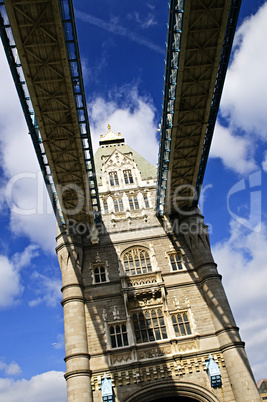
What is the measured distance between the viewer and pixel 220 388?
2514 cm

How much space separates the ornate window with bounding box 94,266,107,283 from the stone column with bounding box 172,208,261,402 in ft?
24.6

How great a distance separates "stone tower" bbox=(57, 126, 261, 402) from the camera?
25.2 metres

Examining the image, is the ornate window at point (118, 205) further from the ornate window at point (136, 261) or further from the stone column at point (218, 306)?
the stone column at point (218, 306)

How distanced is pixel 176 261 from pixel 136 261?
347cm

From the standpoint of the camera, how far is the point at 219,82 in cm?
2416

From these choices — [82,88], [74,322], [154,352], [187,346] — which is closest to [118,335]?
[154,352]

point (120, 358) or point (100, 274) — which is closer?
point (120, 358)

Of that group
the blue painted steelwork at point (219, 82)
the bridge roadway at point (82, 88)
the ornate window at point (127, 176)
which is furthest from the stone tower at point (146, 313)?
the blue painted steelwork at point (219, 82)

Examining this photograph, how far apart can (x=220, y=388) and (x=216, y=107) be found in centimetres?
1972

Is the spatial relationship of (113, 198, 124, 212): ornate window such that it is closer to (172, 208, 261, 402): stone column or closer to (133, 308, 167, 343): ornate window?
(172, 208, 261, 402): stone column

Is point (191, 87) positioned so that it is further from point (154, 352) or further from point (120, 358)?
point (120, 358)

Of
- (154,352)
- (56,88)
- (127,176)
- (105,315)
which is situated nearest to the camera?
(56,88)

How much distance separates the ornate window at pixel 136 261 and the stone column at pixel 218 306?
12.5 feet

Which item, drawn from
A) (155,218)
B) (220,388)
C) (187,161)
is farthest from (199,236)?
(220,388)
